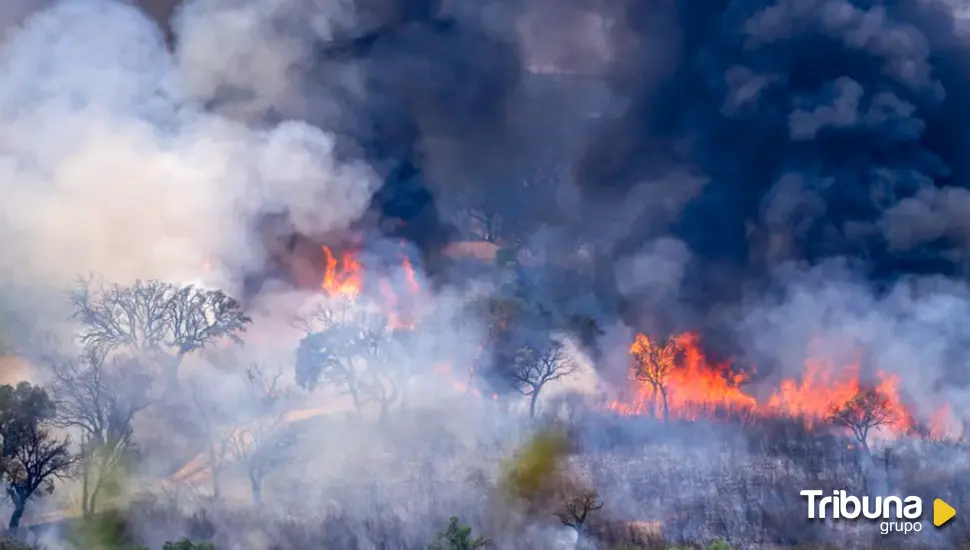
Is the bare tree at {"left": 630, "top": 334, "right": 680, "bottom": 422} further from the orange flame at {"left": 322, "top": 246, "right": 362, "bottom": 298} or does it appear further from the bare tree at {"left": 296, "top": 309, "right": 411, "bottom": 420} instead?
the orange flame at {"left": 322, "top": 246, "right": 362, "bottom": 298}

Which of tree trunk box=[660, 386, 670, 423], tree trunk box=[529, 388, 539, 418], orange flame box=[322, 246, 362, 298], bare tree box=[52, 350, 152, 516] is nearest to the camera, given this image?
bare tree box=[52, 350, 152, 516]

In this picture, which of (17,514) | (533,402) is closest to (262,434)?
(17,514)

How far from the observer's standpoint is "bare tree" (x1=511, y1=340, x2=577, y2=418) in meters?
47.1

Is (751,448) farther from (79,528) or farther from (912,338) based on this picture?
(79,528)

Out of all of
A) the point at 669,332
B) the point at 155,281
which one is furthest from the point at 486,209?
the point at 155,281

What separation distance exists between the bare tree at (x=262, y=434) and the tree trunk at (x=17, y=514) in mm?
8190

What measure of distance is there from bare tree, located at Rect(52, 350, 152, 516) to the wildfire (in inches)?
899

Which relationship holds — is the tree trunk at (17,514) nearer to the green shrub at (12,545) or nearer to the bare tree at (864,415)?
the green shrub at (12,545)

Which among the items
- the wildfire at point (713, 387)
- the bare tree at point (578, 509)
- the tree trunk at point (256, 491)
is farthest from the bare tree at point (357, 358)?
the wildfire at point (713, 387)

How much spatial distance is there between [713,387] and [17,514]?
109ft

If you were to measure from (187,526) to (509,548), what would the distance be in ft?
42.3

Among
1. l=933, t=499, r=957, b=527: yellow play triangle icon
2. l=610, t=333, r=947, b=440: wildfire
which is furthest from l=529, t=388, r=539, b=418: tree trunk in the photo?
l=933, t=499, r=957, b=527: yellow play triangle icon

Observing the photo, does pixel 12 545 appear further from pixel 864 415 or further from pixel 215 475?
pixel 864 415

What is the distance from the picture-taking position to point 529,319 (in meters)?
49.4
